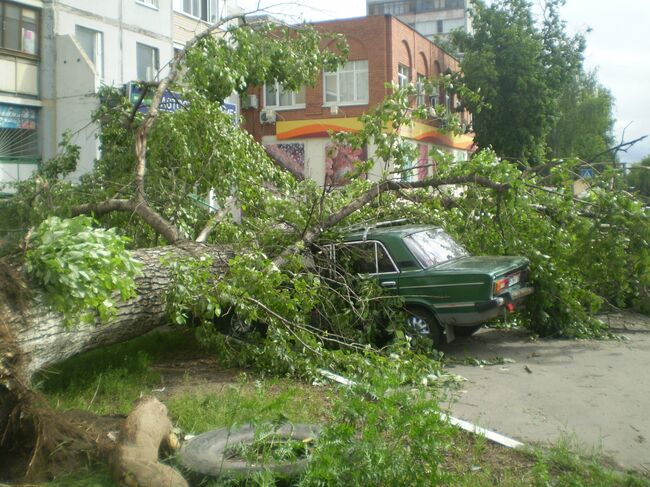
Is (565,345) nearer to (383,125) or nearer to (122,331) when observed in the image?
(383,125)

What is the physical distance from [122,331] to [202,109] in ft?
13.7

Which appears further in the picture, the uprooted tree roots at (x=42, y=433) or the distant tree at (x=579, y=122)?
the distant tree at (x=579, y=122)

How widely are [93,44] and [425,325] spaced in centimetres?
1967

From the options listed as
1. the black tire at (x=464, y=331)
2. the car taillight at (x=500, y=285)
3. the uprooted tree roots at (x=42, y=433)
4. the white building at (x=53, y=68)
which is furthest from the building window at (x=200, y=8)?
the uprooted tree roots at (x=42, y=433)

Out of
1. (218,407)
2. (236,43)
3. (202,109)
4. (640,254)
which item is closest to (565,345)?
(640,254)

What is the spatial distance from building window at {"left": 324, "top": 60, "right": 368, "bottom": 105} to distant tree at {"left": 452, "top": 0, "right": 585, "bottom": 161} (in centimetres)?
673

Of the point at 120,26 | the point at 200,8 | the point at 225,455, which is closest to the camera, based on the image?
the point at 225,455

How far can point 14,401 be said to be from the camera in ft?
16.9

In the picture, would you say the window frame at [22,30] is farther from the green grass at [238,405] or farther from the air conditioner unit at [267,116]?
the green grass at [238,405]

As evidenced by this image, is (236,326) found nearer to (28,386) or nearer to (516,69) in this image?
(28,386)

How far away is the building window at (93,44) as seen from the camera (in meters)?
24.7

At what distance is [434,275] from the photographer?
935cm

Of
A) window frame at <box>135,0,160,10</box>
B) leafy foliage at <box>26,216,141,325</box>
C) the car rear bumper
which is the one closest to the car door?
the car rear bumper

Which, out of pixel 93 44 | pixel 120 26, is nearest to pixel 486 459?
pixel 93 44
